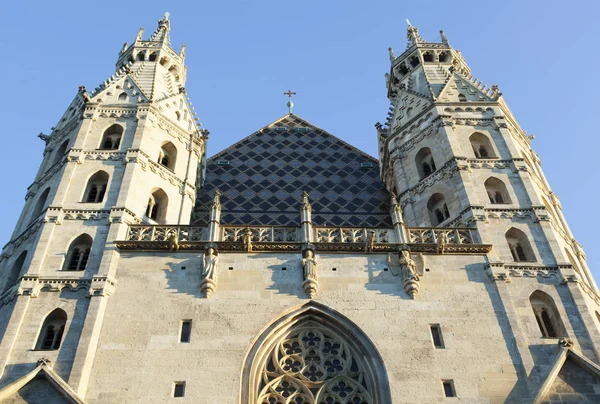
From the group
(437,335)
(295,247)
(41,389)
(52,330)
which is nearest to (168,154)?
(295,247)

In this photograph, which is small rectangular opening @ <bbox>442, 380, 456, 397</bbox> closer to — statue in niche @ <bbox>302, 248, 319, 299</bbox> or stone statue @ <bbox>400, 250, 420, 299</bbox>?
stone statue @ <bbox>400, 250, 420, 299</bbox>

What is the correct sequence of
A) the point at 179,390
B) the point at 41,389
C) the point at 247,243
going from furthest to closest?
the point at 247,243 → the point at 179,390 → the point at 41,389

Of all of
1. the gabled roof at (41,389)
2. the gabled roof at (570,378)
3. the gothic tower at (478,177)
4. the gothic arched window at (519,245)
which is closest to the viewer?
the gabled roof at (41,389)

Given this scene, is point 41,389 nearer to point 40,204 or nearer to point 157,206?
point 40,204

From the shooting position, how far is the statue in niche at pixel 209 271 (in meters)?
14.5

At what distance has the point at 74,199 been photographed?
16.9m

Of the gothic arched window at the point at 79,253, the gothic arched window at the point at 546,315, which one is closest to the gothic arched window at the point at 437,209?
the gothic arched window at the point at 546,315

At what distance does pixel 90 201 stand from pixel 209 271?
4.29 m

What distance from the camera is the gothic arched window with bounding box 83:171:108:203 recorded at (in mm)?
17281

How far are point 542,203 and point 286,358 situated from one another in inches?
303

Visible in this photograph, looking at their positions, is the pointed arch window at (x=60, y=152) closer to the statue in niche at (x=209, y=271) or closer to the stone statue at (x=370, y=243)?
the statue in niche at (x=209, y=271)

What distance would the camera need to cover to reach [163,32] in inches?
1055

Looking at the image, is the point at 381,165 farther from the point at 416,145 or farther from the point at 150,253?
the point at 150,253

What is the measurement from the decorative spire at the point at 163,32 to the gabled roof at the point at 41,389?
1586 centimetres
